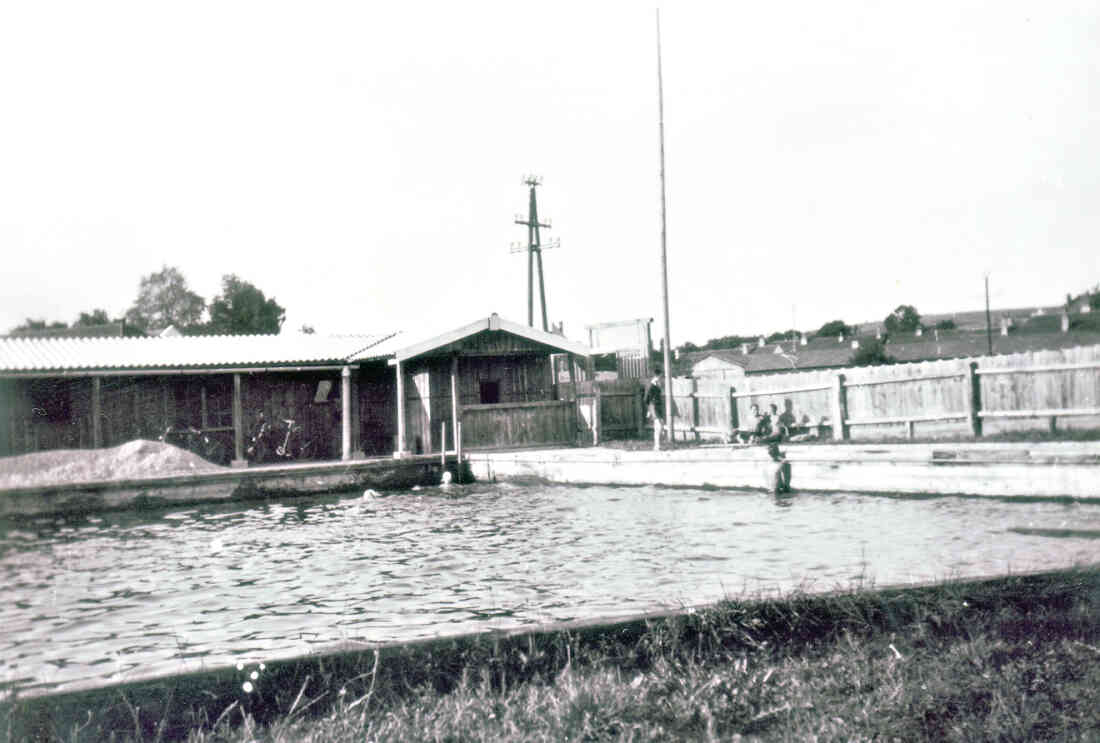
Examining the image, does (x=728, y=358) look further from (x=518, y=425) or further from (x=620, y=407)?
(x=518, y=425)

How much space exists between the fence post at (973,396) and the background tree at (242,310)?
48642 mm

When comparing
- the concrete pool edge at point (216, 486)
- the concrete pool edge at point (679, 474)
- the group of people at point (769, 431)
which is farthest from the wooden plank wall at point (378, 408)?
the group of people at point (769, 431)

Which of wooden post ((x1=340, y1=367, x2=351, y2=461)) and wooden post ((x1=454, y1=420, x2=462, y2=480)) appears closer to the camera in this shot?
wooden post ((x1=454, y1=420, x2=462, y2=480))

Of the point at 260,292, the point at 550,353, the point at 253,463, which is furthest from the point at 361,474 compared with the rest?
the point at 260,292

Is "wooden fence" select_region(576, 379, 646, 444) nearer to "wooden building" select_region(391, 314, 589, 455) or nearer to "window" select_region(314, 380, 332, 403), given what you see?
"wooden building" select_region(391, 314, 589, 455)

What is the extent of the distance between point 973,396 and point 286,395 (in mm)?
16516

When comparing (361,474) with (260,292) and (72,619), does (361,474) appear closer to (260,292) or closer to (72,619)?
(72,619)

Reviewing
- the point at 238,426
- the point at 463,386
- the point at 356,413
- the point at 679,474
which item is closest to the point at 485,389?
the point at 463,386

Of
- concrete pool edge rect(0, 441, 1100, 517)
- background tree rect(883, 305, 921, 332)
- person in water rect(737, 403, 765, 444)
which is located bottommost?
concrete pool edge rect(0, 441, 1100, 517)

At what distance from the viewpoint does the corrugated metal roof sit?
22.5 m

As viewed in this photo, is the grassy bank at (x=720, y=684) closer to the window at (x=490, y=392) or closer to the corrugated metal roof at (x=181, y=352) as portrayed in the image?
the corrugated metal roof at (x=181, y=352)

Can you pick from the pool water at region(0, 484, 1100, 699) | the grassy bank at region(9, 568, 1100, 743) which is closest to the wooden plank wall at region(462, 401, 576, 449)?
the pool water at region(0, 484, 1100, 699)

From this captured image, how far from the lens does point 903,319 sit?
270ft

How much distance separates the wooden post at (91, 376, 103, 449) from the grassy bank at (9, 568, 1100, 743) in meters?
20.4
